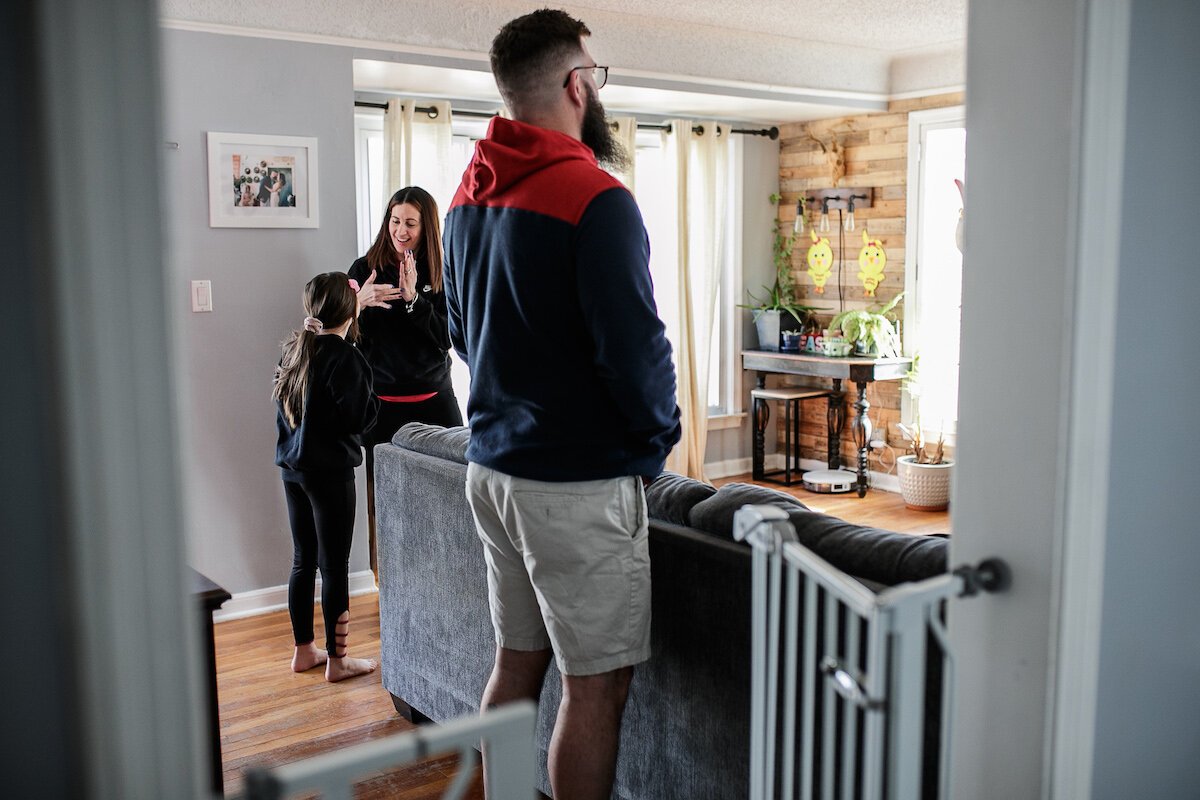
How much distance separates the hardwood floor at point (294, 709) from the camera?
2.78m

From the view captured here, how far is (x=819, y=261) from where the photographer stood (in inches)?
259

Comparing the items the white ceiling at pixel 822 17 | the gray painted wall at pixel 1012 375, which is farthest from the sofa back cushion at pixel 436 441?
the white ceiling at pixel 822 17

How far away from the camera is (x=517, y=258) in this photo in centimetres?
190

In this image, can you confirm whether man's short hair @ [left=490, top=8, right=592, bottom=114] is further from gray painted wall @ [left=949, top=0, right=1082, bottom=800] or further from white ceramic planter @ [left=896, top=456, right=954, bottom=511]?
white ceramic planter @ [left=896, top=456, right=954, bottom=511]

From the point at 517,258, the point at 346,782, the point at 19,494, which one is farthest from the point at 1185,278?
the point at 19,494

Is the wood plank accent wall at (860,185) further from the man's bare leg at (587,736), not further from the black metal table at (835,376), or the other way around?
the man's bare leg at (587,736)

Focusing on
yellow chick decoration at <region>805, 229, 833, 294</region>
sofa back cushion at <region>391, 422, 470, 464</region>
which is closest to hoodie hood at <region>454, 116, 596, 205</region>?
sofa back cushion at <region>391, 422, 470, 464</region>

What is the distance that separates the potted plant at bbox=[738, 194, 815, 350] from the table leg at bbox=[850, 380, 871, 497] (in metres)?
0.61

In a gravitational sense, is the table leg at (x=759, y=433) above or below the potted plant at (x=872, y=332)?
below

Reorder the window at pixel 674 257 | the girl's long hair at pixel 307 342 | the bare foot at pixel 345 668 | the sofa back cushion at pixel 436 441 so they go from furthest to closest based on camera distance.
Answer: the window at pixel 674 257, the bare foot at pixel 345 668, the girl's long hair at pixel 307 342, the sofa back cushion at pixel 436 441

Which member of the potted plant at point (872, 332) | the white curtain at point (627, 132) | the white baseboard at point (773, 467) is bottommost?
the white baseboard at point (773, 467)

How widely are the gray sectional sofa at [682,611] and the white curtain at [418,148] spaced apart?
234 centimetres

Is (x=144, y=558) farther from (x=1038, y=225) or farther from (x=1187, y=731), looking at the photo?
(x=1187, y=731)

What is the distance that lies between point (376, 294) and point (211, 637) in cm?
218
